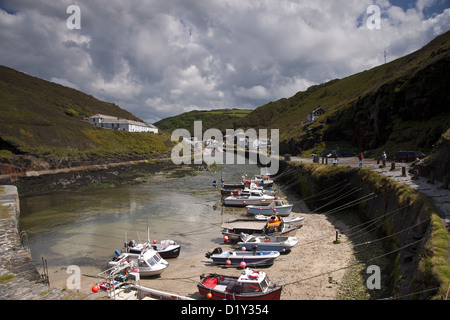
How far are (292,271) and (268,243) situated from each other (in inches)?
132

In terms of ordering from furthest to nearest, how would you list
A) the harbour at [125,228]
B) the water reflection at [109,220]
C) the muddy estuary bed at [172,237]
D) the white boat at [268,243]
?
1. the water reflection at [109,220]
2. the white boat at [268,243]
3. the harbour at [125,228]
4. the muddy estuary bed at [172,237]

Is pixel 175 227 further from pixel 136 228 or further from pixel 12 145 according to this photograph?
pixel 12 145

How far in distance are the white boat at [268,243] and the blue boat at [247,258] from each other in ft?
2.56

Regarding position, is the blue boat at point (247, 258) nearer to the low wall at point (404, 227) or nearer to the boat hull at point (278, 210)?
the low wall at point (404, 227)

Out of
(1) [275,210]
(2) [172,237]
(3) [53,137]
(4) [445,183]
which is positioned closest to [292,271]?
(4) [445,183]

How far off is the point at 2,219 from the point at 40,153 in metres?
41.4

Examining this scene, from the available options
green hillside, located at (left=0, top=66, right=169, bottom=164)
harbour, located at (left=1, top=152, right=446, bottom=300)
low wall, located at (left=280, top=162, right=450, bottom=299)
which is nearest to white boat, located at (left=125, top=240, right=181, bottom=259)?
harbour, located at (left=1, top=152, right=446, bottom=300)

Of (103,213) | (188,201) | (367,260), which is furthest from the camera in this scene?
(188,201)

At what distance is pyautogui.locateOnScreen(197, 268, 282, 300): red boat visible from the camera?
41.5ft

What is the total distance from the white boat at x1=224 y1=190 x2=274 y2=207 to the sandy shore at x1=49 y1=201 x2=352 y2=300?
11438 millimetres

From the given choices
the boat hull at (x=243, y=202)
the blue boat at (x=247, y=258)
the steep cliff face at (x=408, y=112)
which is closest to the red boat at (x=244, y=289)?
the blue boat at (x=247, y=258)

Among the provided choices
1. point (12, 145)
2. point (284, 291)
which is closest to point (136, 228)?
point (284, 291)

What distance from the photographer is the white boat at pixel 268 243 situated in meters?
19.6

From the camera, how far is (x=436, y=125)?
105 feet
